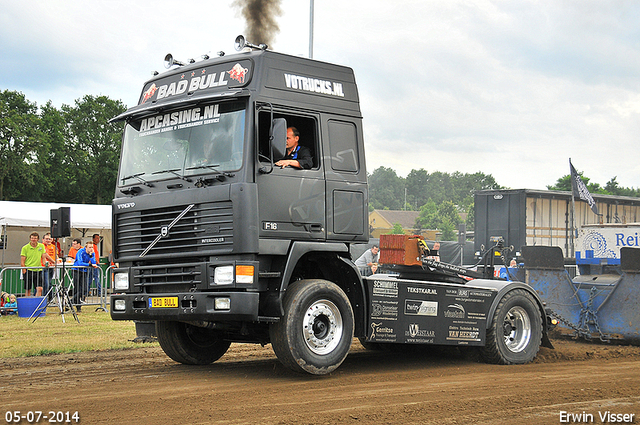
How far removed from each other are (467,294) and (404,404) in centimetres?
341

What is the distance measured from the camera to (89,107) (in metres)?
54.4

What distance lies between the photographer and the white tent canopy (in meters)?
21.1

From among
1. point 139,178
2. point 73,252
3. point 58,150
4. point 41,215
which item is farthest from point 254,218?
point 58,150

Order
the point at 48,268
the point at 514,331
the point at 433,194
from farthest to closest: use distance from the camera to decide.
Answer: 1. the point at 433,194
2. the point at 48,268
3. the point at 514,331

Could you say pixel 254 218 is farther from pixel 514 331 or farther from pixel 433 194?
pixel 433 194

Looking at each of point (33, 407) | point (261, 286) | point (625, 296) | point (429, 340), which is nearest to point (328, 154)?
point (261, 286)

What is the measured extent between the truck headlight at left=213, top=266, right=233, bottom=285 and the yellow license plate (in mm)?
577

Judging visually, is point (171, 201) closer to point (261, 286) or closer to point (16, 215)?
point (261, 286)

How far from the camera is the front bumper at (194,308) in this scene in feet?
23.4

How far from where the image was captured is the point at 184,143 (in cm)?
791

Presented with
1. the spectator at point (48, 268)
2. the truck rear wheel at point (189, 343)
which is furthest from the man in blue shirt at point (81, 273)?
the truck rear wheel at point (189, 343)

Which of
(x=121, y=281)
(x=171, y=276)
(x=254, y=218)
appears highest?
(x=254, y=218)

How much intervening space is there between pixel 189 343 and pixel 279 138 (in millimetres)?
3378

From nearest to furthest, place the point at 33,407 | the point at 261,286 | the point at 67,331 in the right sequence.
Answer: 1. the point at 33,407
2. the point at 261,286
3. the point at 67,331
